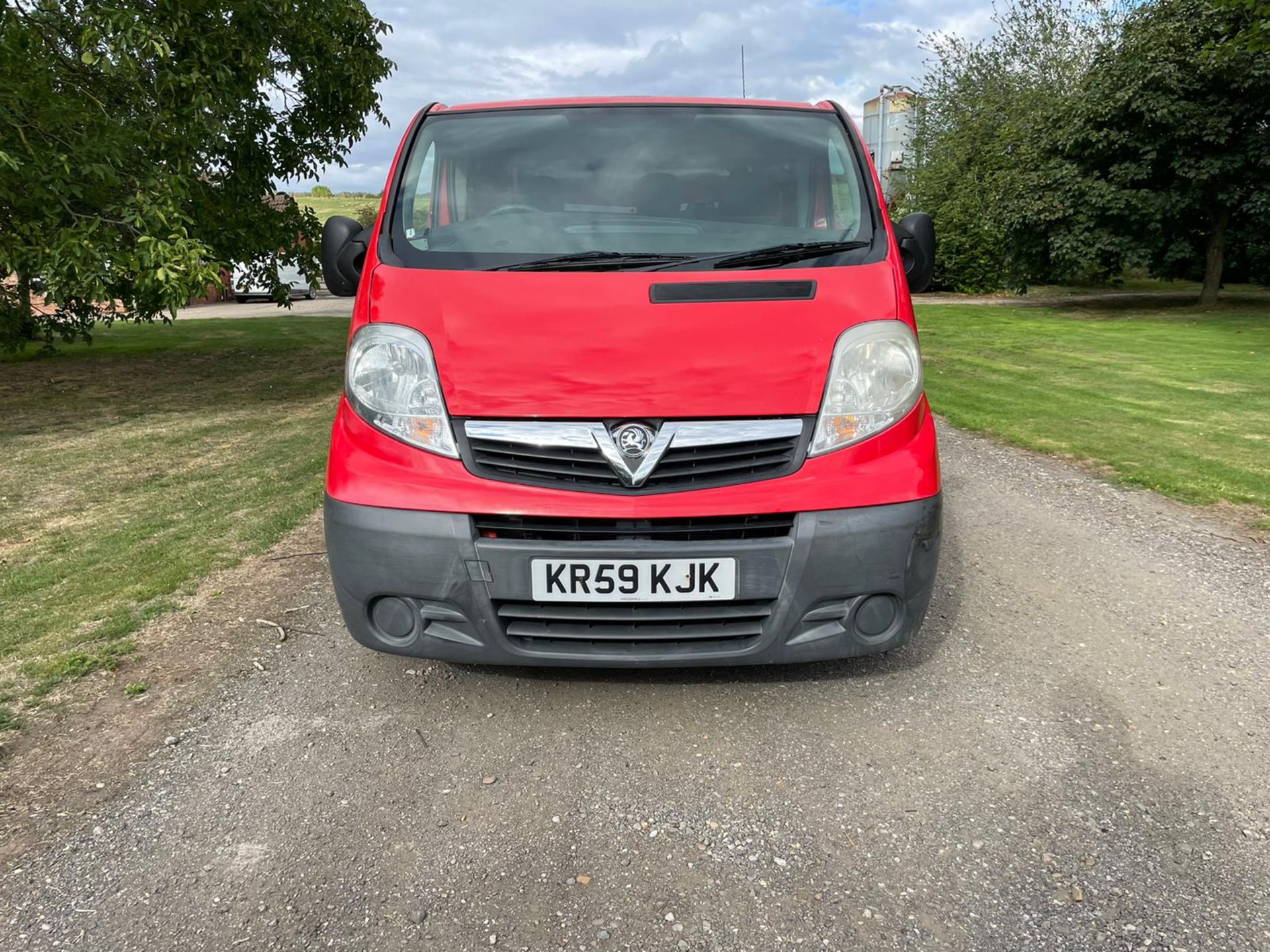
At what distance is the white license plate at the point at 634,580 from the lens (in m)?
2.62

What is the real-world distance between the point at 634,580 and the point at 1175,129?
21144 mm

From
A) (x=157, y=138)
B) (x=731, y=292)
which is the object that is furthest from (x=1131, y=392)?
(x=157, y=138)

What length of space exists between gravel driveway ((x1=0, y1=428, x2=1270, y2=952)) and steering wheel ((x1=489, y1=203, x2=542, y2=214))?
1.65m

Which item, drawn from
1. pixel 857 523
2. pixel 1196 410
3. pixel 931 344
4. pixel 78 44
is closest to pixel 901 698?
pixel 857 523

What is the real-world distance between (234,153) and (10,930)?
10.4 m

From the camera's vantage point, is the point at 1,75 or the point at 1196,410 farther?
the point at 1196,410

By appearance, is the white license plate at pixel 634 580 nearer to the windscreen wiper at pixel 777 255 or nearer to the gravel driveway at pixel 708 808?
the gravel driveway at pixel 708 808

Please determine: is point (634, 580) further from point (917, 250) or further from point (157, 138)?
point (157, 138)

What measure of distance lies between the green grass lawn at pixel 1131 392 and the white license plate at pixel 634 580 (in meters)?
4.23

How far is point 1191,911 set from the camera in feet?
6.86

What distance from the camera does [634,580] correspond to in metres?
2.63

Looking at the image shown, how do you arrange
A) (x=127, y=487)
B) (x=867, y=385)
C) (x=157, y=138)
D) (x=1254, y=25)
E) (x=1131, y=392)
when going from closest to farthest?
(x=867, y=385), (x=127, y=487), (x=157, y=138), (x=1131, y=392), (x=1254, y=25)

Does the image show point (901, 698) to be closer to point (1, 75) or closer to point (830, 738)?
point (830, 738)

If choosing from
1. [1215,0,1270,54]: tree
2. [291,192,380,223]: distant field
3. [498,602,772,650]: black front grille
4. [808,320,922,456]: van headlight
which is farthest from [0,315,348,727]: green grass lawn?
[291,192,380,223]: distant field
